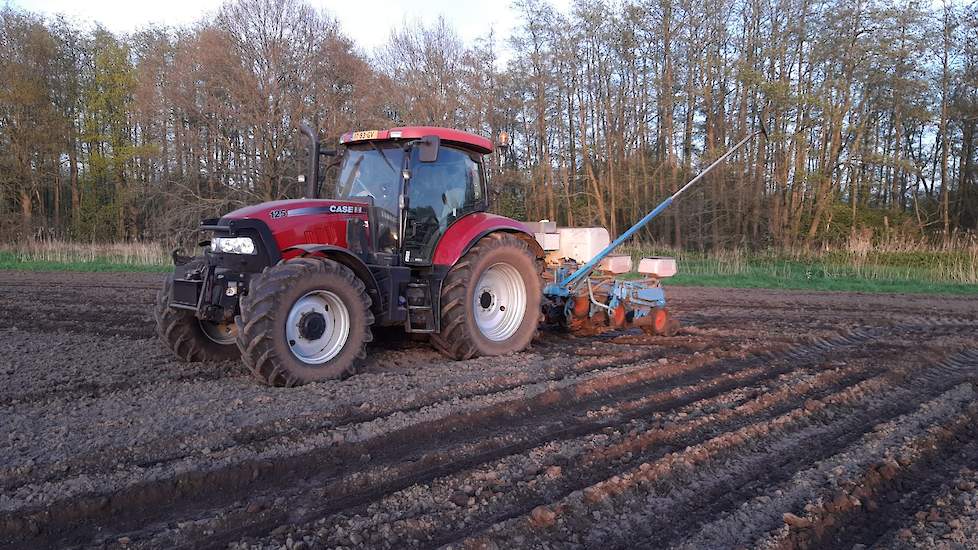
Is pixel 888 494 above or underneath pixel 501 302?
underneath

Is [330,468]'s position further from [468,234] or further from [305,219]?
[468,234]

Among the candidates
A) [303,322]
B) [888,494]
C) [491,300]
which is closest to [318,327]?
[303,322]

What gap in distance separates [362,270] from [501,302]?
5.71 feet

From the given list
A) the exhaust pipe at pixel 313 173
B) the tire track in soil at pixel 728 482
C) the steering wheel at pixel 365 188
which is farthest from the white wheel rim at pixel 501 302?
the tire track in soil at pixel 728 482

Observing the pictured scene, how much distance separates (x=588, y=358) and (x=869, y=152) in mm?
20800

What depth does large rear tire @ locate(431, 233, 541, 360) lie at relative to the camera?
5793 millimetres

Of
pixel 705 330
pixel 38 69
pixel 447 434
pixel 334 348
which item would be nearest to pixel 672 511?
pixel 447 434

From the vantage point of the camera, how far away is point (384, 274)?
5.56 metres

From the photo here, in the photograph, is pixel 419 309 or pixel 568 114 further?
pixel 568 114

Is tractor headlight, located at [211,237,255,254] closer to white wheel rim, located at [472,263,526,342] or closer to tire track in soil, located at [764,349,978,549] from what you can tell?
white wheel rim, located at [472,263,526,342]

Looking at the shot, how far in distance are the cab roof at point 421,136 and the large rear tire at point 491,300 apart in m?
0.89

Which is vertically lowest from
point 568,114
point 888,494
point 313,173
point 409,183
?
point 888,494

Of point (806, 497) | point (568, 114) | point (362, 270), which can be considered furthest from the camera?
point (568, 114)

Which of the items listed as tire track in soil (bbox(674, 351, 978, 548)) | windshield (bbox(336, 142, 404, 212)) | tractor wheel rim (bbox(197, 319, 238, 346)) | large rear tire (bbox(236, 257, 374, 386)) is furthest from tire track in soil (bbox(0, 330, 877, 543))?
tractor wheel rim (bbox(197, 319, 238, 346))
